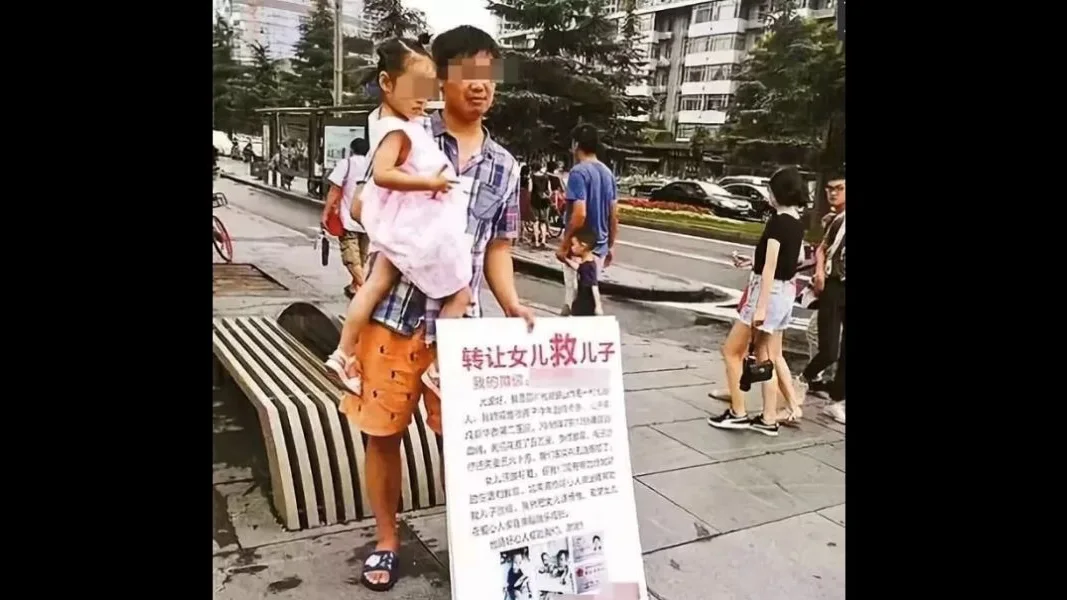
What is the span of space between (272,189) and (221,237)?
0.14 metres

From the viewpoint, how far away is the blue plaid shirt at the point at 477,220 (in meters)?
1.70

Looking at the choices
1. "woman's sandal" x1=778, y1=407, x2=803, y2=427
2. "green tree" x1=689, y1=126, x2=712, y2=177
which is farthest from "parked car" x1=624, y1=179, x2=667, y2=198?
"woman's sandal" x1=778, y1=407, x2=803, y2=427

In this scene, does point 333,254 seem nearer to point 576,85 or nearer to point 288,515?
point 288,515

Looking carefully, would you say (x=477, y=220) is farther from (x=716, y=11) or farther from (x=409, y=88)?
(x=716, y=11)

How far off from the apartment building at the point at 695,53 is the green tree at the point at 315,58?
697 millimetres

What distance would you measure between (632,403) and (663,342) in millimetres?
174

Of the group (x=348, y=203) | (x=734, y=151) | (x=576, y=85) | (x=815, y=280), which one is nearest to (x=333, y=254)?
(x=348, y=203)

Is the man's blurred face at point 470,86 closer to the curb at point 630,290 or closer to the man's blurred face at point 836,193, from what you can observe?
the curb at point 630,290

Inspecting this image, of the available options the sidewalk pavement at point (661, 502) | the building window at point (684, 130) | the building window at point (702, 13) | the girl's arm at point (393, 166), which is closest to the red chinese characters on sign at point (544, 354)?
the sidewalk pavement at point (661, 502)

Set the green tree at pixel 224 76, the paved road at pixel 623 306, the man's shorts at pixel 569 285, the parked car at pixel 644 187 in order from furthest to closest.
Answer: the parked car at pixel 644 187, the man's shorts at pixel 569 285, the paved road at pixel 623 306, the green tree at pixel 224 76

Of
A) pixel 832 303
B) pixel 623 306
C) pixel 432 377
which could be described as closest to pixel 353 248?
pixel 432 377

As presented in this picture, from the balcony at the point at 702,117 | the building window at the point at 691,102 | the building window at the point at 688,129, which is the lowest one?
the building window at the point at 688,129

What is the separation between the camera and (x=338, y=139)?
5.52 feet

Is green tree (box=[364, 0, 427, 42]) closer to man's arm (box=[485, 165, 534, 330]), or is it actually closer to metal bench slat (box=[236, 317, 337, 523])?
man's arm (box=[485, 165, 534, 330])
